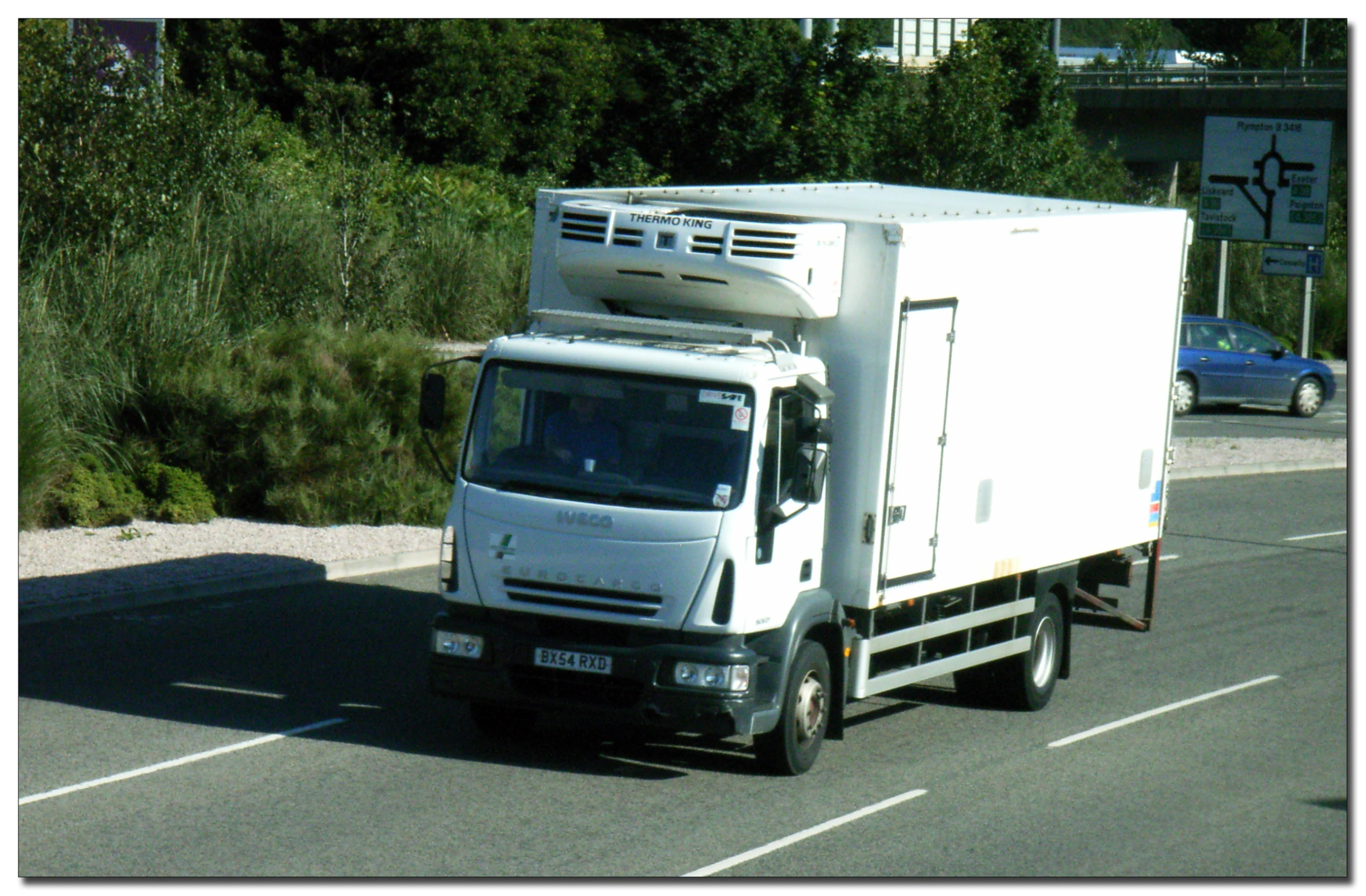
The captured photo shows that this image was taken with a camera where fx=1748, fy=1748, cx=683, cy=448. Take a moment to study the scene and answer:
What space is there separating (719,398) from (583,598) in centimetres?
127

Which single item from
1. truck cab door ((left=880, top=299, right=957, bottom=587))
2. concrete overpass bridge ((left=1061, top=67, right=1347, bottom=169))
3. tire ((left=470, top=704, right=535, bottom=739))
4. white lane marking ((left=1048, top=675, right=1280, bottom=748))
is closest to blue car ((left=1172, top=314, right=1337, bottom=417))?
concrete overpass bridge ((left=1061, top=67, right=1347, bottom=169))

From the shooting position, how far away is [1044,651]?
39.0ft

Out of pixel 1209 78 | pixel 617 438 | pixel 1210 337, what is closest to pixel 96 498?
pixel 617 438

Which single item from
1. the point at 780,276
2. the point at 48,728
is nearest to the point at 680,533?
the point at 780,276

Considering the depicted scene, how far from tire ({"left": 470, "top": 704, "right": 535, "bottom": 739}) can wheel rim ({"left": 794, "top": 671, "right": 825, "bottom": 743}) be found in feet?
5.62

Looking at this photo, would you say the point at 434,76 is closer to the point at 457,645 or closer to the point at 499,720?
the point at 499,720

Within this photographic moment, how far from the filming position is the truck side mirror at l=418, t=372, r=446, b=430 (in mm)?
9602

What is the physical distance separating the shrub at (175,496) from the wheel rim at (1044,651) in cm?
963

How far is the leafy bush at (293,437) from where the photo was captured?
18.4 meters

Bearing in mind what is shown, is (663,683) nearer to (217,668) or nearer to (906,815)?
(906,815)

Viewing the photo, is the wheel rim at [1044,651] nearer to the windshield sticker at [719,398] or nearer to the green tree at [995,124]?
the windshield sticker at [719,398]

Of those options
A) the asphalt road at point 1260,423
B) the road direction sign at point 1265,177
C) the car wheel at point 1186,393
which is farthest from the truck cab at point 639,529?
the road direction sign at point 1265,177

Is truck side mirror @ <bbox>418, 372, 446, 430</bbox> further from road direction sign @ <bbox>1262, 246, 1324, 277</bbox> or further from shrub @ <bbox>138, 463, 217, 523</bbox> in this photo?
road direction sign @ <bbox>1262, 246, 1324, 277</bbox>

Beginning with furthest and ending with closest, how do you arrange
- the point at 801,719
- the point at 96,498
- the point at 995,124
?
the point at 995,124 → the point at 96,498 → the point at 801,719
